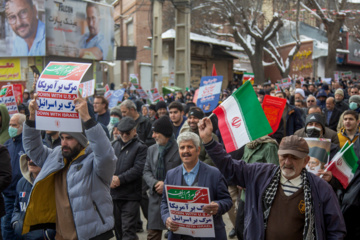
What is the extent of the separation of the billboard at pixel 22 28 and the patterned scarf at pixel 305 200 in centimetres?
2544

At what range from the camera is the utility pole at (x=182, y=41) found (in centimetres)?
1655

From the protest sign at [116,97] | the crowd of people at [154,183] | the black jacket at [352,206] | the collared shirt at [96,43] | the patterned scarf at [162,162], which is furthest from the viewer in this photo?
the collared shirt at [96,43]

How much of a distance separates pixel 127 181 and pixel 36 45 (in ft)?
77.0

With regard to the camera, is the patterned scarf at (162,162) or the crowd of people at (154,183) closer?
the crowd of people at (154,183)

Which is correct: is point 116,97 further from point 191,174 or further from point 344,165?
point 344,165

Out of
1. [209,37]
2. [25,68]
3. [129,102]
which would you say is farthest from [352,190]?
[209,37]

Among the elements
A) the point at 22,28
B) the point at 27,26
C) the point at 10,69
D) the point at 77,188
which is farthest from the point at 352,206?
the point at 10,69

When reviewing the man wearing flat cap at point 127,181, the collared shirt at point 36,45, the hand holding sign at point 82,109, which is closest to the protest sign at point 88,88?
the man wearing flat cap at point 127,181

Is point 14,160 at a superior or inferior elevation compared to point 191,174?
inferior

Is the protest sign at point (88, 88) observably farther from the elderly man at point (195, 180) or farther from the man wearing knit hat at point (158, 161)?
the elderly man at point (195, 180)

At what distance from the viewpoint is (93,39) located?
31031 millimetres

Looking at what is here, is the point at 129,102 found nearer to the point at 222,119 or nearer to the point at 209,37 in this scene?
the point at 222,119

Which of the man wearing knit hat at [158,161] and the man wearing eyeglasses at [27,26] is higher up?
the man wearing eyeglasses at [27,26]

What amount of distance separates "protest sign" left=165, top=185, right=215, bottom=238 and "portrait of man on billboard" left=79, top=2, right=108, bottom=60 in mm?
27204
